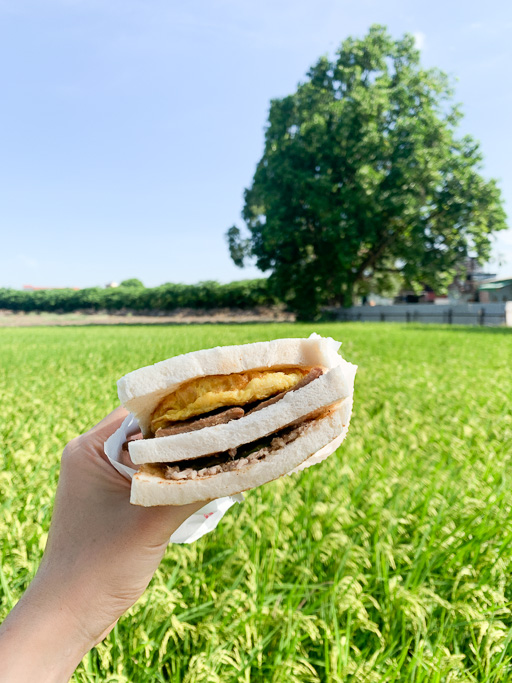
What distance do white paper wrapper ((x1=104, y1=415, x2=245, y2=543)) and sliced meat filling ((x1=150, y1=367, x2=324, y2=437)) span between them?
0.58 ft

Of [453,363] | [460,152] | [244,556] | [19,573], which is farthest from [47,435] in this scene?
[460,152]

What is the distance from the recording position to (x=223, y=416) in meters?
1.26

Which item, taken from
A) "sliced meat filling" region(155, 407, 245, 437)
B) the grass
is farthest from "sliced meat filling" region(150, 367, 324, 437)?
the grass

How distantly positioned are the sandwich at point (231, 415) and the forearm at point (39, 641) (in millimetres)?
428

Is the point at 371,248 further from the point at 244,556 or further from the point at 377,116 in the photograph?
the point at 244,556

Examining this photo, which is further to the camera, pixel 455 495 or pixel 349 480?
pixel 349 480

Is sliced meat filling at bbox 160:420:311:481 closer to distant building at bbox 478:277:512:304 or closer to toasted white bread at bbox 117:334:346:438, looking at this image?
toasted white bread at bbox 117:334:346:438

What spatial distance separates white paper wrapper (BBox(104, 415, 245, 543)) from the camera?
4.58 ft

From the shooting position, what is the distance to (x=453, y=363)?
10188 mm

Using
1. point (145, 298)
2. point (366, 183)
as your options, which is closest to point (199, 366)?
point (366, 183)

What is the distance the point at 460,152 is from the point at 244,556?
34.0 meters

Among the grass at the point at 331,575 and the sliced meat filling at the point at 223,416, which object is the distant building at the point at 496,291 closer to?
the grass at the point at 331,575

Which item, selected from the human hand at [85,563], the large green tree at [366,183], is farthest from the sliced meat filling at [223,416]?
the large green tree at [366,183]

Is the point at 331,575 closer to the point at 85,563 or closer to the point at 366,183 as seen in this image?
the point at 85,563
